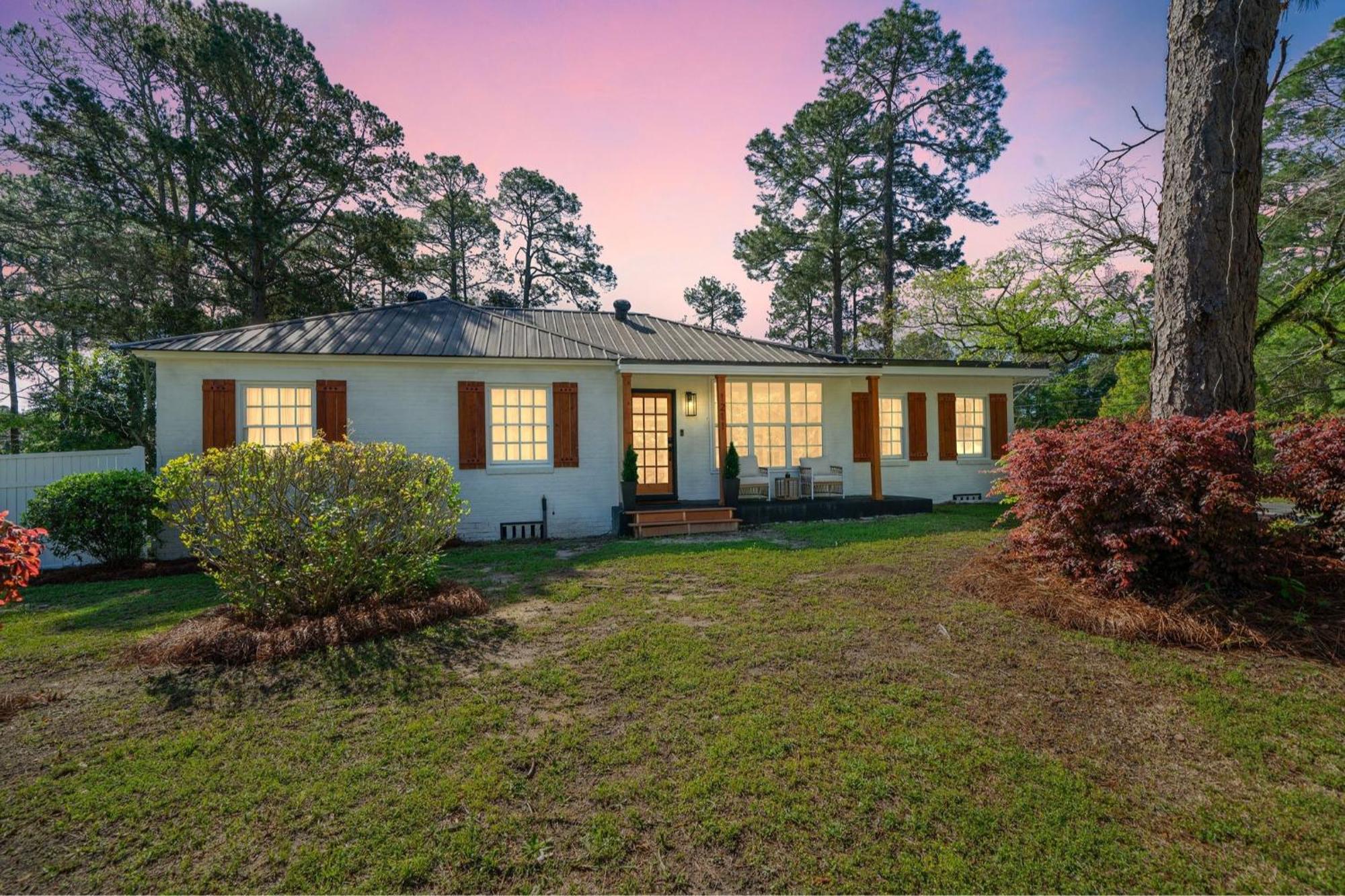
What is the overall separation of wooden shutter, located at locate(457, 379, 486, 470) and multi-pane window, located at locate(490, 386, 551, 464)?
240mm

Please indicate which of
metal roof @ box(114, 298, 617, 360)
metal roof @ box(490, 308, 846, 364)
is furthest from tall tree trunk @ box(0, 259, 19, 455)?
metal roof @ box(490, 308, 846, 364)

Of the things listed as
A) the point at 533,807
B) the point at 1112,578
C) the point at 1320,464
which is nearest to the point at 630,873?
the point at 533,807

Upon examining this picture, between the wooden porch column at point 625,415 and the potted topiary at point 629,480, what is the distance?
4.9 inches

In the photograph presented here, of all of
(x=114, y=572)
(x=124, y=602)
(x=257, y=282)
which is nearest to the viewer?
(x=124, y=602)

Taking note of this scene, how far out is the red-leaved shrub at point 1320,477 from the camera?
4.33 meters

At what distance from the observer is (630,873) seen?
190 centimetres

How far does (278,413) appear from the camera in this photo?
28.1ft

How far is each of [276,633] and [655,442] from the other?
7233mm

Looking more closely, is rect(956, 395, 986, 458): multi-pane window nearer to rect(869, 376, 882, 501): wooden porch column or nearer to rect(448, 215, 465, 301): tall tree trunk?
rect(869, 376, 882, 501): wooden porch column

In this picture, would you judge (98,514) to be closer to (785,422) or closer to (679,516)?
(679,516)

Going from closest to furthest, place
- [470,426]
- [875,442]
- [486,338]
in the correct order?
[470,426]
[486,338]
[875,442]

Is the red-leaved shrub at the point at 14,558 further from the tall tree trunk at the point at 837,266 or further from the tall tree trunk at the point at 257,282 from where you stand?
the tall tree trunk at the point at 837,266

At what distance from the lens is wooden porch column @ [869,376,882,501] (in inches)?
422

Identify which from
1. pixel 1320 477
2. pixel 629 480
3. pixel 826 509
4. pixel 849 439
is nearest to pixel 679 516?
pixel 629 480
